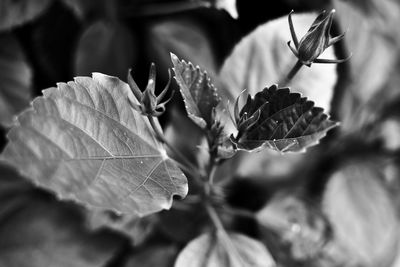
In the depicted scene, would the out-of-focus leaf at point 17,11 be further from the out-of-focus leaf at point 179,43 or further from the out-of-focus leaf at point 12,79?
the out-of-focus leaf at point 179,43

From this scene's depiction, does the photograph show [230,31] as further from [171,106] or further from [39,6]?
[39,6]

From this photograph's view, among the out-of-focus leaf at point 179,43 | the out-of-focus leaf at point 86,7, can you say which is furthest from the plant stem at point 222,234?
the out-of-focus leaf at point 86,7

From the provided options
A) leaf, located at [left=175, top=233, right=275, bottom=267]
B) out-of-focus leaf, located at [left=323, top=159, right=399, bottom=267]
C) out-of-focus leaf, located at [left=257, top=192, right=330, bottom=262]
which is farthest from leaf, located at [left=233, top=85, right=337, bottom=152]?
out-of-focus leaf, located at [left=323, top=159, right=399, bottom=267]

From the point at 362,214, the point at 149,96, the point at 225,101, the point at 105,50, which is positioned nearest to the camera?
the point at 149,96

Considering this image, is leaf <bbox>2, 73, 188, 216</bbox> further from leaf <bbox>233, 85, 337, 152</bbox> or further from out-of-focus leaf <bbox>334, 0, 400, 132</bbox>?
out-of-focus leaf <bbox>334, 0, 400, 132</bbox>

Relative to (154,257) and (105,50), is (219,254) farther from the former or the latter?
(105,50)

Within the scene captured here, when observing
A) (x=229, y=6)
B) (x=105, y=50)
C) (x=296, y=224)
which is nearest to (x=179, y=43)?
A: (x=105, y=50)
